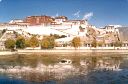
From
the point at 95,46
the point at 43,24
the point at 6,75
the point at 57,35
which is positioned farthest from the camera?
the point at 43,24

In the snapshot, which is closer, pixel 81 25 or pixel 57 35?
pixel 57 35

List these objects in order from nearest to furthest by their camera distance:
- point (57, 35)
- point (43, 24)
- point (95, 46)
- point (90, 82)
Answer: point (90, 82), point (95, 46), point (57, 35), point (43, 24)

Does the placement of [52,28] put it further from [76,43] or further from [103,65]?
[103,65]

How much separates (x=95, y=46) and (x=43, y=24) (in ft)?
84.6

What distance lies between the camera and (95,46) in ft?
230

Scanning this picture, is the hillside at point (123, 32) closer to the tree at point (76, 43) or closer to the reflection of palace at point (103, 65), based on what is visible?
the tree at point (76, 43)

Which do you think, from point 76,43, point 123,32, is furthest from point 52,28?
point 123,32

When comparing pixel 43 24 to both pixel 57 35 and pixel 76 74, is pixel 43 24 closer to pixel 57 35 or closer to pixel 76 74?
pixel 57 35

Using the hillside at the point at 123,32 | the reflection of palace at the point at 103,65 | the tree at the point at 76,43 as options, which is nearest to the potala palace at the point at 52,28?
the hillside at the point at 123,32

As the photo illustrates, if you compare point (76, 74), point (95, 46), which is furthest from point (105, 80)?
point (95, 46)

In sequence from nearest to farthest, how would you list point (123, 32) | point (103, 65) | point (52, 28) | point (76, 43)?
point (103, 65), point (76, 43), point (52, 28), point (123, 32)

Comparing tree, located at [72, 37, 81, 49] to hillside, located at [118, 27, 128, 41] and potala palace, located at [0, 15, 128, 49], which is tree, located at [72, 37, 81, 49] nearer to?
potala palace, located at [0, 15, 128, 49]

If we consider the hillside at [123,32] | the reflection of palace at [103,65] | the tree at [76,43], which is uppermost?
the hillside at [123,32]

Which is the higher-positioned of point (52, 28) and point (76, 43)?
point (52, 28)
